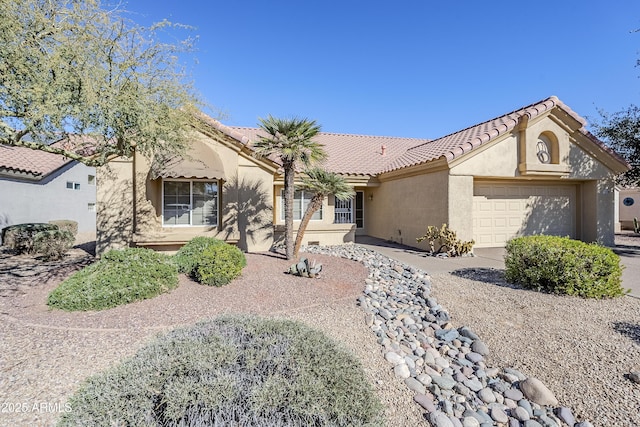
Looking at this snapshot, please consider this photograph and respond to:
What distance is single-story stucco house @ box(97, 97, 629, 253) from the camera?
43.1 ft

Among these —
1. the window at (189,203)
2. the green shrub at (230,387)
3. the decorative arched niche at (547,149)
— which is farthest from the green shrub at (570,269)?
the window at (189,203)

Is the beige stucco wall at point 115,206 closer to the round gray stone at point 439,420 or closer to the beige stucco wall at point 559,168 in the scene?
the round gray stone at point 439,420

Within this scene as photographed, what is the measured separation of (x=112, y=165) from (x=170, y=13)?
23.9 feet

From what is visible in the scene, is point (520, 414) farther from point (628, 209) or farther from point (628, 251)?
point (628, 209)

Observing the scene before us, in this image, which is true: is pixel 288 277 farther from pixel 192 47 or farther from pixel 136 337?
pixel 192 47

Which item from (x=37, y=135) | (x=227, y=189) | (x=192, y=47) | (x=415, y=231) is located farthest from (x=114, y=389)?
(x=415, y=231)

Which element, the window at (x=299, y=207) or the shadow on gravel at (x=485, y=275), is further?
the window at (x=299, y=207)

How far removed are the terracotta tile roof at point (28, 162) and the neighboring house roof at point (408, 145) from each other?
1279cm

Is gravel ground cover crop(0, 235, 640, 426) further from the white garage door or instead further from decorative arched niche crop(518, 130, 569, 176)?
decorative arched niche crop(518, 130, 569, 176)

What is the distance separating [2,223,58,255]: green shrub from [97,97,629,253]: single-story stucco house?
5063 millimetres

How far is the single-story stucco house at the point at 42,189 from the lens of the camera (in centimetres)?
1844

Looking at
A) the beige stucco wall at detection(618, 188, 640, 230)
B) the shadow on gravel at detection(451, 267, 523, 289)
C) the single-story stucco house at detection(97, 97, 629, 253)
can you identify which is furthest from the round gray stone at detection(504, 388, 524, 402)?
the beige stucco wall at detection(618, 188, 640, 230)

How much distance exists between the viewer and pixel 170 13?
346 inches

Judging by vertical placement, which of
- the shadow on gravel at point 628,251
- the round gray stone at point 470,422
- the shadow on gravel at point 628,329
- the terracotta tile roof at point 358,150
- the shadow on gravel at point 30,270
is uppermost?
the terracotta tile roof at point 358,150
